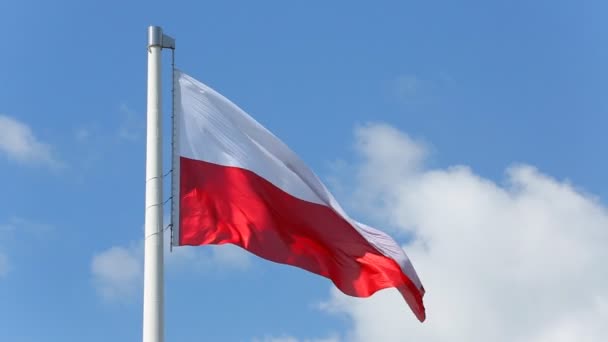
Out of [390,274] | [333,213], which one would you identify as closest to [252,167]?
[333,213]

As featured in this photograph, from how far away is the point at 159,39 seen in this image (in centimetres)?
1689

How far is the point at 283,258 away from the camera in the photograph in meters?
17.5

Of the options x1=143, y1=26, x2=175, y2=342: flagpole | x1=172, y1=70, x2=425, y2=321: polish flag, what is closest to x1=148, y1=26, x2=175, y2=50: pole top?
x1=143, y1=26, x2=175, y2=342: flagpole

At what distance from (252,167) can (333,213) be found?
6.35 feet

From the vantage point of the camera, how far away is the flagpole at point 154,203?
1537 centimetres

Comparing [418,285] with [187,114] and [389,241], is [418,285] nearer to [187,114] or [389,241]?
[389,241]

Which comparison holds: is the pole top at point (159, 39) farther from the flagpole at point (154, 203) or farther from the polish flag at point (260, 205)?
the polish flag at point (260, 205)

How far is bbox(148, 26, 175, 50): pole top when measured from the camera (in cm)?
1686

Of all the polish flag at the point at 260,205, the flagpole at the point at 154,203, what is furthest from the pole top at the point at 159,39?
the polish flag at the point at 260,205

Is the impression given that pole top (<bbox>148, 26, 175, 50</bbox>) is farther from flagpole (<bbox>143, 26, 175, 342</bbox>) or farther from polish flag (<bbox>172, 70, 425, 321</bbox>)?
polish flag (<bbox>172, 70, 425, 321</bbox>)

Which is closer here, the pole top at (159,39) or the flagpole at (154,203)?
the flagpole at (154,203)

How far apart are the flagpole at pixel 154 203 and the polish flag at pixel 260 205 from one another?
0.47 metres

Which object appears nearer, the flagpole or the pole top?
the flagpole

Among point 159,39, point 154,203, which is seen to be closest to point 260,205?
point 154,203
